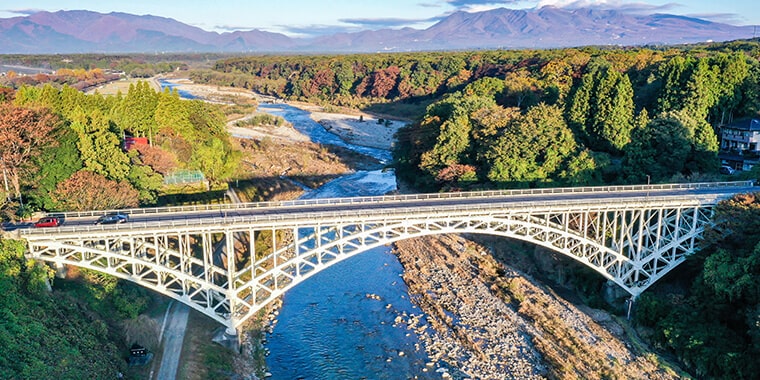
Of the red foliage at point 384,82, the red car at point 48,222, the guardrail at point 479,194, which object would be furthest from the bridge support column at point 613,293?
the red foliage at point 384,82

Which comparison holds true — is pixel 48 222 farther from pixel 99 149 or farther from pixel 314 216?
pixel 314 216

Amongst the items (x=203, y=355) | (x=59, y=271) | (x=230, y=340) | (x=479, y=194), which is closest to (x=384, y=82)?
(x=479, y=194)

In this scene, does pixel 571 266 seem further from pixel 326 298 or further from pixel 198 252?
pixel 198 252

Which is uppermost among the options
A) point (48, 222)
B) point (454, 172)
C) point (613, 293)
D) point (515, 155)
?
point (515, 155)

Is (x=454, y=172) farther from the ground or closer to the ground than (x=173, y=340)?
farther from the ground

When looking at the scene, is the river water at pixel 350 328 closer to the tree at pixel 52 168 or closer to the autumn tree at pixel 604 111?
the tree at pixel 52 168

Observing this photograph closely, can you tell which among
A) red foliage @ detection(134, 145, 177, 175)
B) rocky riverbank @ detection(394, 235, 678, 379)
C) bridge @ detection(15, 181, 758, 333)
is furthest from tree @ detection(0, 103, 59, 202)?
rocky riverbank @ detection(394, 235, 678, 379)

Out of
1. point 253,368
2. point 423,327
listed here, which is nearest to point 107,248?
point 253,368
